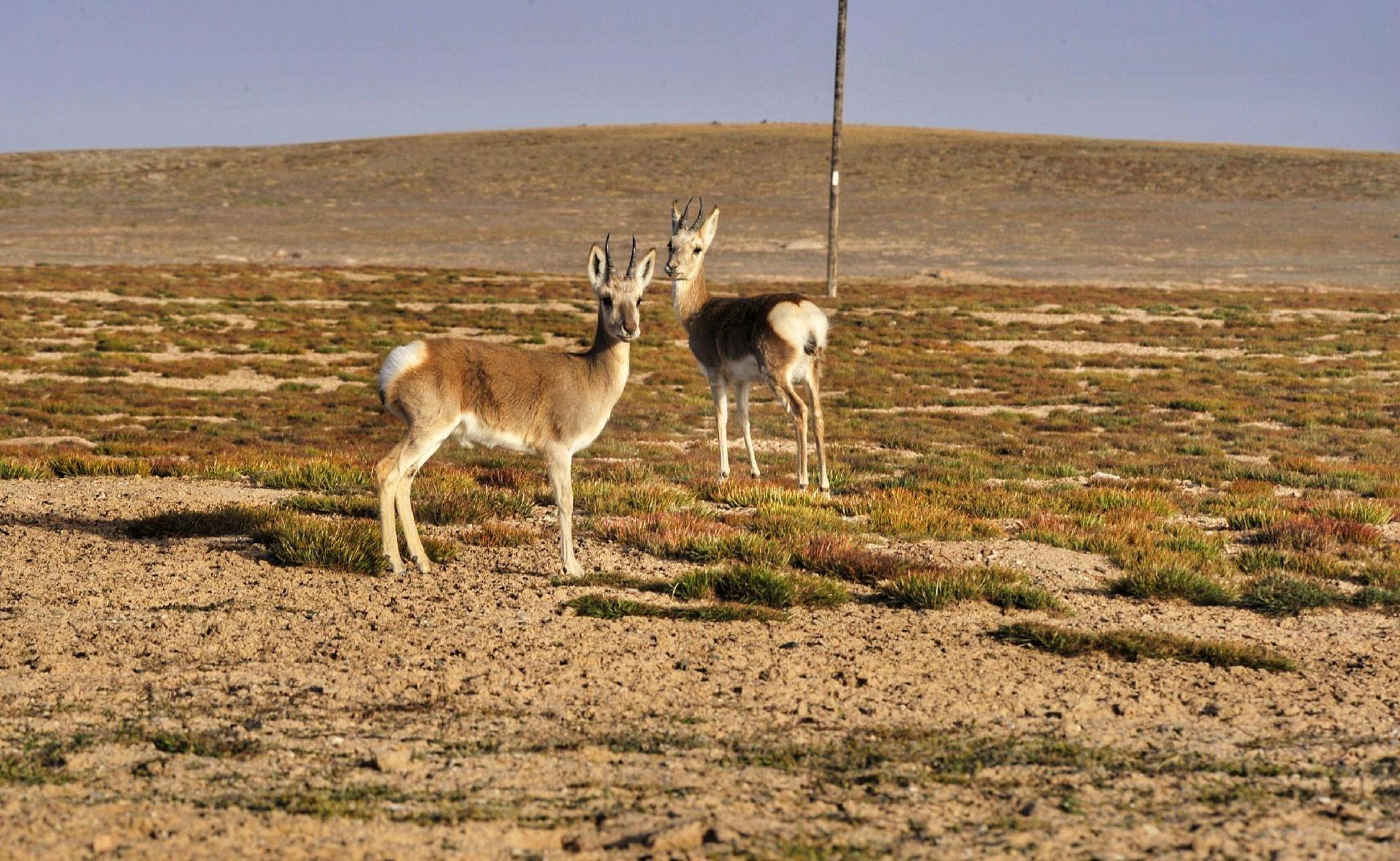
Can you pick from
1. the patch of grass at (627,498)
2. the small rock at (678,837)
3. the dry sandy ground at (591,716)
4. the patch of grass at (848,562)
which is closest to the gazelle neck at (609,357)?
the dry sandy ground at (591,716)

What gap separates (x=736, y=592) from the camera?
9.16m

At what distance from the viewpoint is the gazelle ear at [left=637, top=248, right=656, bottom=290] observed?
9859 mm

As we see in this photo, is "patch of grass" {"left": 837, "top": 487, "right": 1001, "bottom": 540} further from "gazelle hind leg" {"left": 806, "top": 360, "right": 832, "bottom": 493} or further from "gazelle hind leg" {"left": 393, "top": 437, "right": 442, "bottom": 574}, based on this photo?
"gazelle hind leg" {"left": 393, "top": 437, "right": 442, "bottom": 574}

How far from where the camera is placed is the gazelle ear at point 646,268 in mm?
9859

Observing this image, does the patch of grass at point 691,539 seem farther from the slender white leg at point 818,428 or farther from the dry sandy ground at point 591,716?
the slender white leg at point 818,428

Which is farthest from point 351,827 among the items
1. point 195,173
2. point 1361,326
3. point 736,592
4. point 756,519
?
point 195,173

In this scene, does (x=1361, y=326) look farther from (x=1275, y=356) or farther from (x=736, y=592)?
(x=736, y=592)

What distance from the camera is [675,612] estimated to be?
28.4ft

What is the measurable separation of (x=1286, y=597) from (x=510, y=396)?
18.2 feet

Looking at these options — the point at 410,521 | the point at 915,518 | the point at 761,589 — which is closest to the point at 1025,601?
the point at 761,589

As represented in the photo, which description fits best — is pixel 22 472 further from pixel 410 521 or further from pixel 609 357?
pixel 609 357

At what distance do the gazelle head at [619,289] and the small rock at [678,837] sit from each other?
17.2ft

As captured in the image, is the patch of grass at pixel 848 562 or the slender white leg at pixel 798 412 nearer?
the patch of grass at pixel 848 562

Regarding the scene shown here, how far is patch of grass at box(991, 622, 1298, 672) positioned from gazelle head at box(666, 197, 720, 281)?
775 cm
